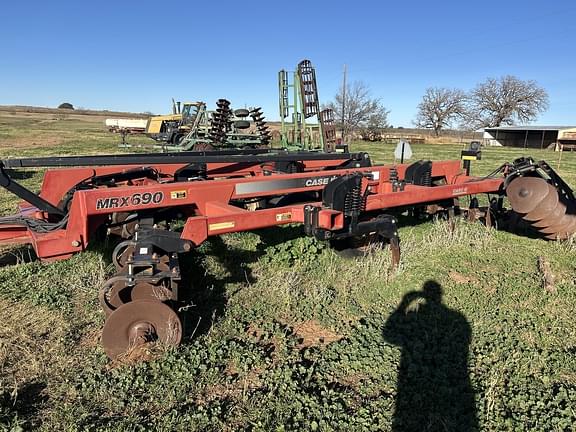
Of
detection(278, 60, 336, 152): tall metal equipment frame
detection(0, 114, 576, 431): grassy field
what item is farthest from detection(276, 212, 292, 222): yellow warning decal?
detection(278, 60, 336, 152): tall metal equipment frame

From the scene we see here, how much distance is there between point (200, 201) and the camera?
4.42 meters

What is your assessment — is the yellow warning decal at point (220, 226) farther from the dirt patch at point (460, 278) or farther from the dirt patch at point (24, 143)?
the dirt patch at point (24, 143)

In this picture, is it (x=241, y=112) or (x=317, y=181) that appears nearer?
A: (x=317, y=181)

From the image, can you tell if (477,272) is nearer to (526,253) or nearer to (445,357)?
(526,253)

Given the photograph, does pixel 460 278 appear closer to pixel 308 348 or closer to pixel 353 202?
pixel 353 202

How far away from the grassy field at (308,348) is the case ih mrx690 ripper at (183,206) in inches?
16.5

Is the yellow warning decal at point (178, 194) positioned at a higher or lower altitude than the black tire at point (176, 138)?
lower

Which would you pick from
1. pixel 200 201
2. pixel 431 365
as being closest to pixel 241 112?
pixel 200 201

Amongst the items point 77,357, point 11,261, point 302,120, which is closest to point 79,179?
point 11,261

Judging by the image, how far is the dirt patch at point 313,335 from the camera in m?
3.97

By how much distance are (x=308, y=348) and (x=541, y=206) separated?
14.4 ft

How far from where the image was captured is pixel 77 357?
11.6ft

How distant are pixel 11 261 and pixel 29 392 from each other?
3.14 m

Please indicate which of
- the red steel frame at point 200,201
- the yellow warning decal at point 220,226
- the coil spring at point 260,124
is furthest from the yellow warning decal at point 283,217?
the coil spring at point 260,124
